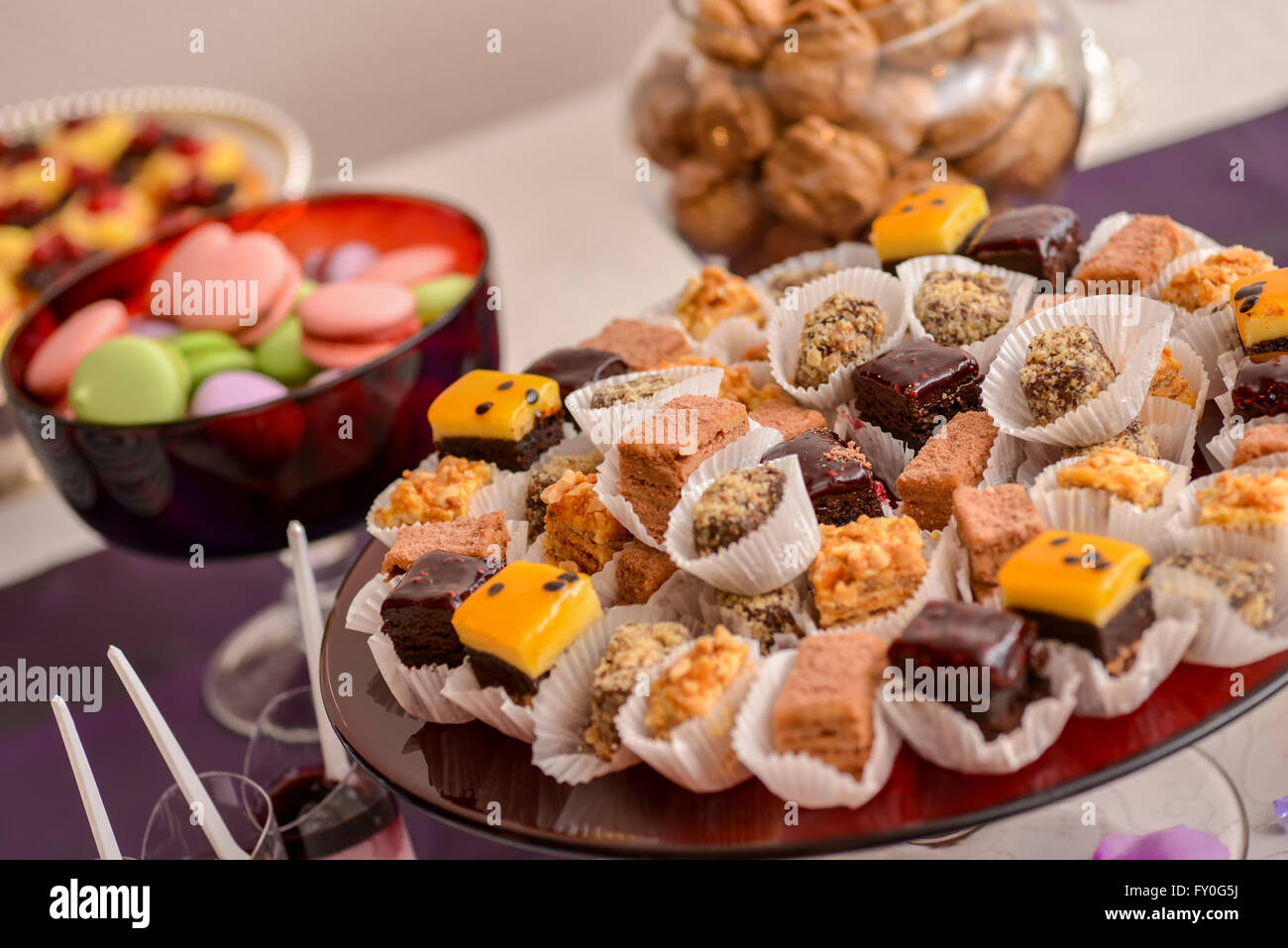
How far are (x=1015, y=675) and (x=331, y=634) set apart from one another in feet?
2.46

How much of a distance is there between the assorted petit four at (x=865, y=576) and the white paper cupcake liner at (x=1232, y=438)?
336 millimetres

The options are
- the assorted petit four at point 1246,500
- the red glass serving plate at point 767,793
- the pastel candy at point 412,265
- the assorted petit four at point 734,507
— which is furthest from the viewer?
the pastel candy at point 412,265

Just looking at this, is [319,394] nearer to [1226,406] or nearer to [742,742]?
[742,742]

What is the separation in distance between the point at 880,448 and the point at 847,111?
2.68ft

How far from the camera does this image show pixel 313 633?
151 centimetres

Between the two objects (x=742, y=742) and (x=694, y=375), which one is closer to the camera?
(x=742, y=742)

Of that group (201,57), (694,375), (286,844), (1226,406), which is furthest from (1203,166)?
(201,57)

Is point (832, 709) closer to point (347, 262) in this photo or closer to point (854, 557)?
point (854, 557)

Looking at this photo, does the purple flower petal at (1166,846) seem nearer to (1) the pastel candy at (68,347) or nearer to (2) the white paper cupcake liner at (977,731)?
(2) the white paper cupcake liner at (977,731)

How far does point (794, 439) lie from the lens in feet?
4.41

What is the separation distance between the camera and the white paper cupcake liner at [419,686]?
1207 mm

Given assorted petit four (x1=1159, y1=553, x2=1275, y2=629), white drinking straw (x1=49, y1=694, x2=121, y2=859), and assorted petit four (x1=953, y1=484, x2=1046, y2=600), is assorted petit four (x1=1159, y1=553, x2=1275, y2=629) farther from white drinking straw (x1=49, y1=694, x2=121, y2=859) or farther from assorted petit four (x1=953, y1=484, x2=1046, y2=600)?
white drinking straw (x1=49, y1=694, x2=121, y2=859)

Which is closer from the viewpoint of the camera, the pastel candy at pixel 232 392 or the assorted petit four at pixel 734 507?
the assorted petit four at pixel 734 507

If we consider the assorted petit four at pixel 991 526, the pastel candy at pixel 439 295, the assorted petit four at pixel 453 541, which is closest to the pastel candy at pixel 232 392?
the pastel candy at pixel 439 295
